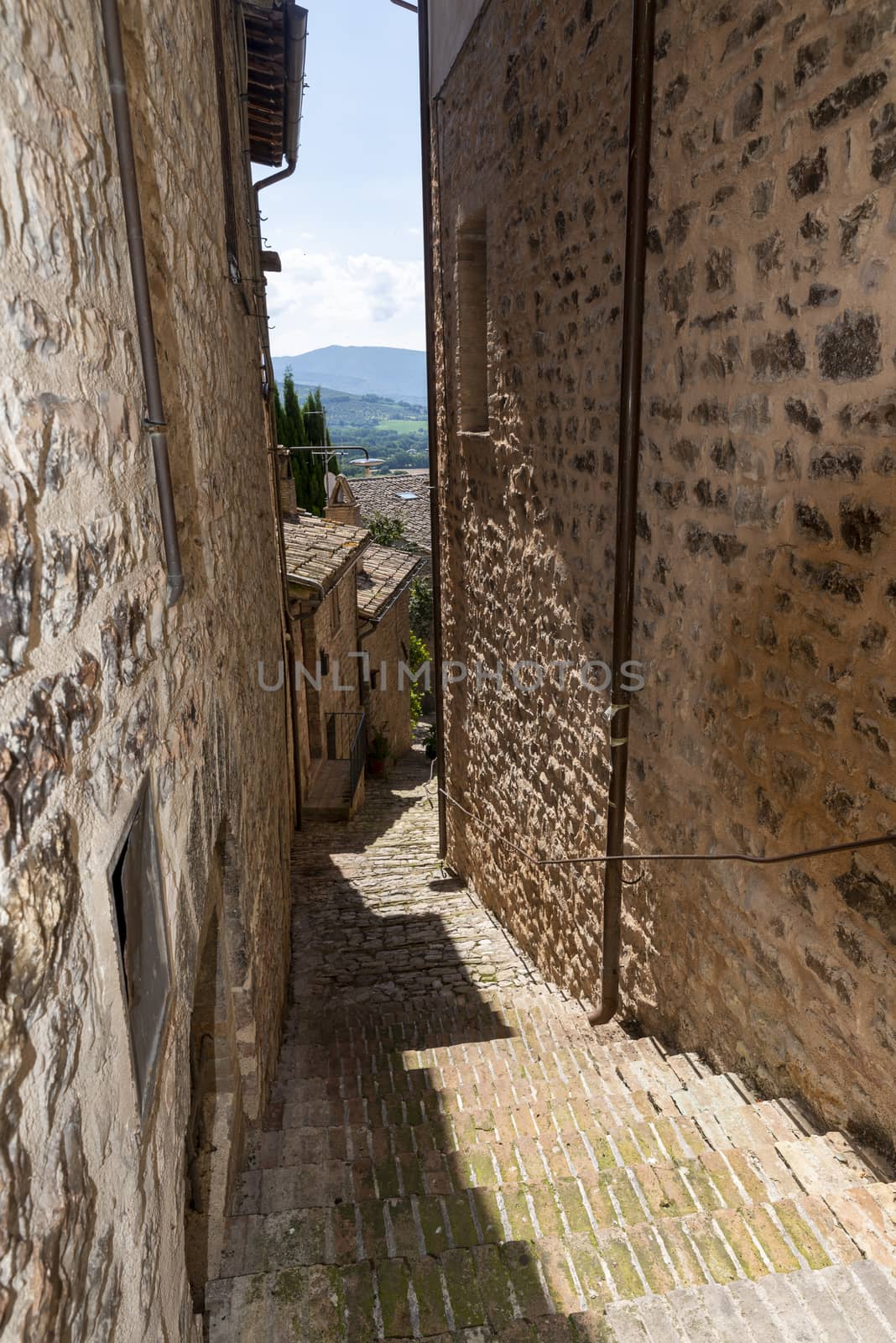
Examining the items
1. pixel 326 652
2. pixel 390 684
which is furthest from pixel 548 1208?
pixel 390 684

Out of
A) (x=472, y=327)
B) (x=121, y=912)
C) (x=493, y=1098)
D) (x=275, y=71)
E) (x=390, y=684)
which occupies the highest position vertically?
(x=275, y=71)

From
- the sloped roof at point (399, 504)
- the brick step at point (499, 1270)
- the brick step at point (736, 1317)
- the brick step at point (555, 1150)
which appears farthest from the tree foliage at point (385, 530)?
the brick step at point (736, 1317)

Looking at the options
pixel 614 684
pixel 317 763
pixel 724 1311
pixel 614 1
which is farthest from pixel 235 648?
pixel 317 763

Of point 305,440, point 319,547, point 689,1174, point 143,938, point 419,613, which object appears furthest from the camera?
point 305,440

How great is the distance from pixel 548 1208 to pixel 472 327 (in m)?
5.63

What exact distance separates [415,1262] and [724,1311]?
85 cm

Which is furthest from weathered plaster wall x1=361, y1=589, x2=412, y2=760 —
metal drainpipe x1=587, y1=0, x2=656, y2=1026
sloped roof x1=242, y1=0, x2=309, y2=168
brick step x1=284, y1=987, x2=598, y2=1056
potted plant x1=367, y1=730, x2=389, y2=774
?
metal drainpipe x1=587, y1=0, x2=656, y2=1026

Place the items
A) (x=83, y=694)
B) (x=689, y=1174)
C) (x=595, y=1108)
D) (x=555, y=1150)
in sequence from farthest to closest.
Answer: (x=595, y=1108) → (x=555, y=1150) → (x=689, y=1174) → (x=83, y=694)

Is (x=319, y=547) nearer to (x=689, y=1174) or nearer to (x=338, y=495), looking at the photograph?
(x=338, y=495)

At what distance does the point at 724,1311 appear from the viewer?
222 cm

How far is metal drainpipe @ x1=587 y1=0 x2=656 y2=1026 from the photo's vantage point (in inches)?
138

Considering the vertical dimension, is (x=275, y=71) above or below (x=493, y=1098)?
above

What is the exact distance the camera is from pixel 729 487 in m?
3.24

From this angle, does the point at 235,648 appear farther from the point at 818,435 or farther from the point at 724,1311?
the point at 724,1311
